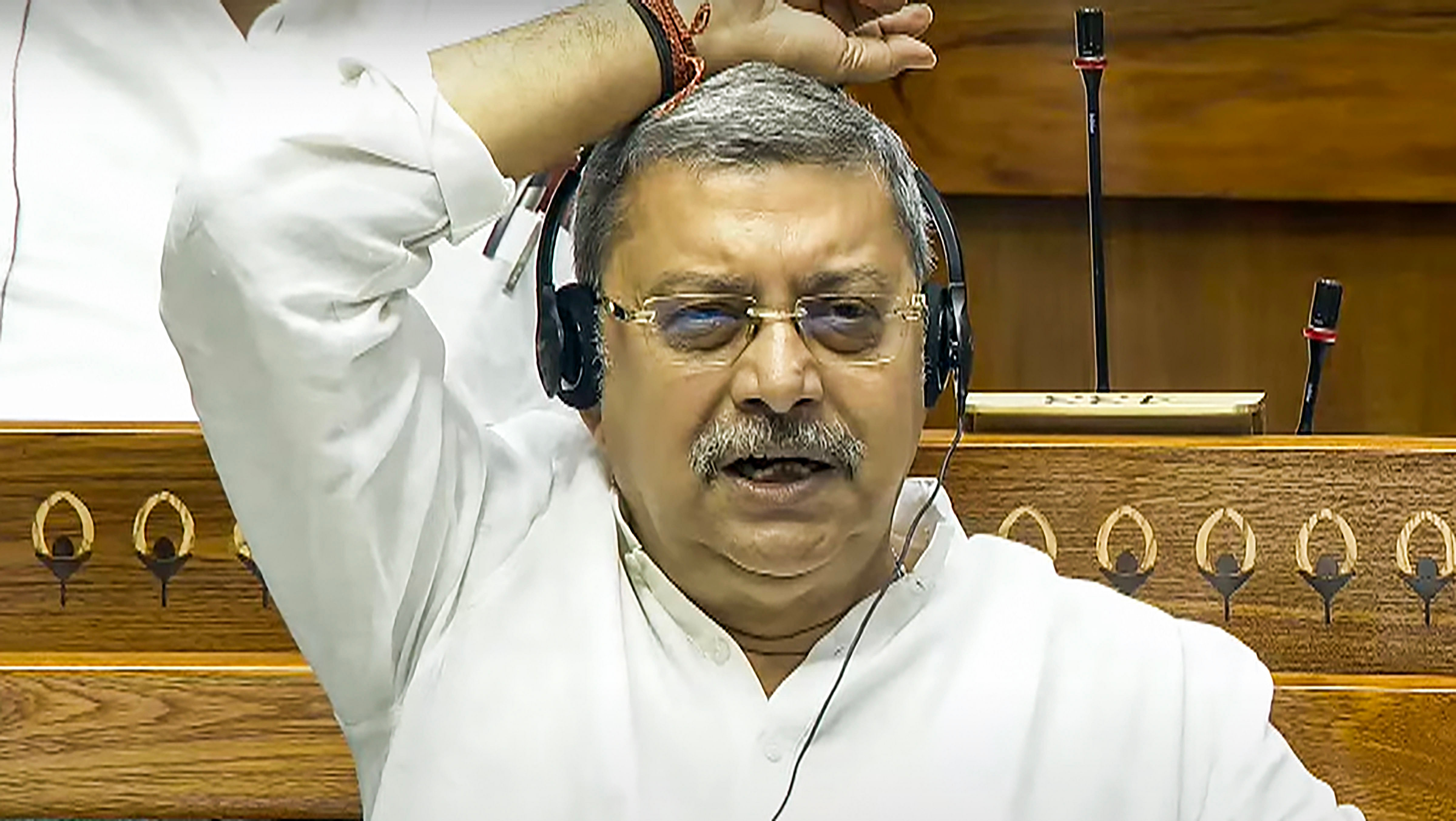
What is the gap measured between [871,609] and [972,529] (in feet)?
0.39

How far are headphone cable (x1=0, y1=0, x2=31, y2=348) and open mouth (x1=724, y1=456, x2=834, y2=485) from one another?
2.06ft

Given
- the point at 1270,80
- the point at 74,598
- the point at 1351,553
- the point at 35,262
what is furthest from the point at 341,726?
the point at 1270,80

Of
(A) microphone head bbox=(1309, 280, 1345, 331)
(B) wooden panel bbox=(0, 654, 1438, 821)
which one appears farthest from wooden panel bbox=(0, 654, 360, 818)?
(A) microphone head bbox=(1309, 280, 1345, 331)

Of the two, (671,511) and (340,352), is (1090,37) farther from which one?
(340,352)

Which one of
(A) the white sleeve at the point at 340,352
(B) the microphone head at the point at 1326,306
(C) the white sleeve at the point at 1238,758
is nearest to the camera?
(A) the white sleeve at the point at 340,352

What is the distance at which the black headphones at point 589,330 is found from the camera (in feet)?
4.02

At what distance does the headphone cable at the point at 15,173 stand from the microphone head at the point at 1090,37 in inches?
28.9

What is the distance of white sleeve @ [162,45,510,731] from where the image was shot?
1109 millimetres

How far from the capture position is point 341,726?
4.09ft

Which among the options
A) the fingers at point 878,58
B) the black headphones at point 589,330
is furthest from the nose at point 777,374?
the fingers at point 878,58

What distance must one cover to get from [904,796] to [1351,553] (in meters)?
0.33

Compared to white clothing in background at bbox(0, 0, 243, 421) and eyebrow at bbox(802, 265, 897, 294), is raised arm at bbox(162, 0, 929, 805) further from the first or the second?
white clothing in background at bbox(0, 0, 243, 421)

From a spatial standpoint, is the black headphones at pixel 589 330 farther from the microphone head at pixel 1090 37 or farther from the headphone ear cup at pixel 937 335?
the microphone head at pixel 1090 37

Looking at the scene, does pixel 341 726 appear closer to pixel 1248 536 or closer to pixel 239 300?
pixel 239 300
